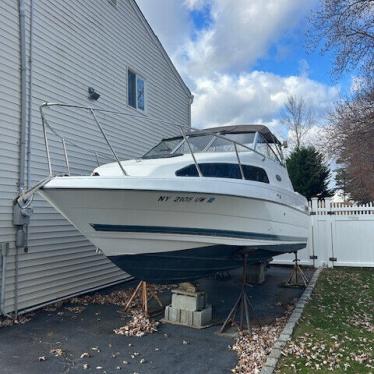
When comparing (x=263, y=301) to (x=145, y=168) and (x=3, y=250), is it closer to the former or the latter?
(x=145, y=168)

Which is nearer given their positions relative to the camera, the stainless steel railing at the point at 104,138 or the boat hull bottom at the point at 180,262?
the stainless steel railing at the point at 104,138

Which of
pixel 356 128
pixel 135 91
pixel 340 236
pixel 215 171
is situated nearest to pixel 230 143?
pixel 215 171

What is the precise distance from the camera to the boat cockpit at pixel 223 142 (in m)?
7.16

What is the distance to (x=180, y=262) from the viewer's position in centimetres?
595

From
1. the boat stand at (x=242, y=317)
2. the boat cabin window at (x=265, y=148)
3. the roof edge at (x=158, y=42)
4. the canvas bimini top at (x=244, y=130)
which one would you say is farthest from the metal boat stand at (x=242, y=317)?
the roof edge at (x=158, y=42)

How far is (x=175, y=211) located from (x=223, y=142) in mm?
2288

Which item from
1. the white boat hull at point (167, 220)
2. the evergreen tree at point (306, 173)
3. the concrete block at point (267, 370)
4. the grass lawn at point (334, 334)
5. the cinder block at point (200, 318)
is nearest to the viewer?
the concrete block at point (267, 370)

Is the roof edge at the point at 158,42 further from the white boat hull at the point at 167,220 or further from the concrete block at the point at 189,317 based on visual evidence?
the concrete block at the point at 189,317

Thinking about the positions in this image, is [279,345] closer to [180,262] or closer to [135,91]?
[180,262]

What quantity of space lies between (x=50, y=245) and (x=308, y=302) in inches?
190

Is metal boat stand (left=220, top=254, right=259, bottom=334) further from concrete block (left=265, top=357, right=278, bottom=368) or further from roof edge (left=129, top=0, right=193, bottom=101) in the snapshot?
roof edge (left=129, top=0, right=193, bottom=101)

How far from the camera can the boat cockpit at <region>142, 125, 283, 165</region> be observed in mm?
7160

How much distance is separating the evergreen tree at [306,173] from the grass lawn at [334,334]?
27.8ft

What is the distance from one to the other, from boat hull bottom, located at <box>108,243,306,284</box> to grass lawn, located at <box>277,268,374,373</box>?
1415 mm
